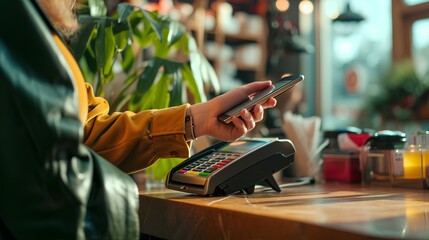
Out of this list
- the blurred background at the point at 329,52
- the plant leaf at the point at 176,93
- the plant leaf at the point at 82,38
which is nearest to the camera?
the plant leaf at the point at 82,38

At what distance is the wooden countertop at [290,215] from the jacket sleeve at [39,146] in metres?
0.20

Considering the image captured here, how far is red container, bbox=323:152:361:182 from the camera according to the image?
1502mm

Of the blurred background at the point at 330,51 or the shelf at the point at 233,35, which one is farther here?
the shelf at the point at 233,35

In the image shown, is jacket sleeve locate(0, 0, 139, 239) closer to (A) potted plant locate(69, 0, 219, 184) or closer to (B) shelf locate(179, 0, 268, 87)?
(A) potted plant locate(69, 0, 219, 184)

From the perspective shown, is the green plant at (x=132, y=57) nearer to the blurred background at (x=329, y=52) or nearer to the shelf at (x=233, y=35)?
the blurred background at (x=329, y=52)

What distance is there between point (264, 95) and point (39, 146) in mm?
539

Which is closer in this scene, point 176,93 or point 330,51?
point 176,93

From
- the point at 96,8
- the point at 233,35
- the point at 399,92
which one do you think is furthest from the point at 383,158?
the point at 233,35

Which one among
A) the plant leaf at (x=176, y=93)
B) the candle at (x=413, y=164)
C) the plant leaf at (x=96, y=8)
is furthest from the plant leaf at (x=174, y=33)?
the candle at (x=413, y=164)

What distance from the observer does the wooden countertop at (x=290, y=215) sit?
67 cm

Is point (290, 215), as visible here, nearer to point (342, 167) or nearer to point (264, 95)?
point (264, 95)

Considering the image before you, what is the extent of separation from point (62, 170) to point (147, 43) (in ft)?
3.50

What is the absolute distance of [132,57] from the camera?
1.75 metres

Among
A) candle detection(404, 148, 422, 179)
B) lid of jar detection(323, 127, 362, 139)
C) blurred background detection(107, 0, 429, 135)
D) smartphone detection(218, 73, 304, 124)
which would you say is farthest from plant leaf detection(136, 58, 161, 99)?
blurred background detection(107, 0, 429, 135)
